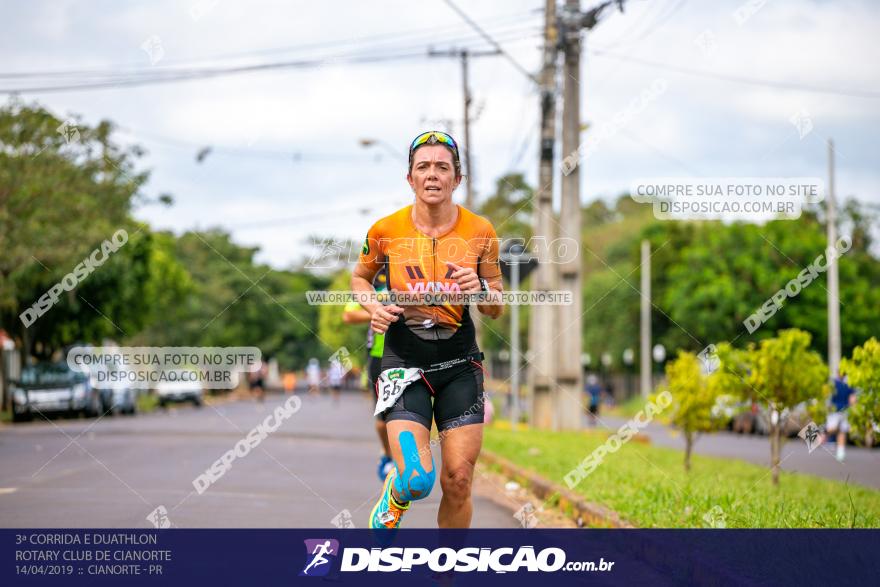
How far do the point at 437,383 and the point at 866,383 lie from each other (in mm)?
4945

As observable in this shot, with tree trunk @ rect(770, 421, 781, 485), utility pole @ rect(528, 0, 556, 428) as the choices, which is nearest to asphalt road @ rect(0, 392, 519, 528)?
tree trunk @ rect(770, 421, 781, 485)

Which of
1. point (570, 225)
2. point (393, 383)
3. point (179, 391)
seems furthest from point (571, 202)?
point (179, 391)

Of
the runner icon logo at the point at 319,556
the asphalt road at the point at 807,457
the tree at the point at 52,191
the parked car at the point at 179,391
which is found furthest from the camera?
the parked car at the point at 179,391

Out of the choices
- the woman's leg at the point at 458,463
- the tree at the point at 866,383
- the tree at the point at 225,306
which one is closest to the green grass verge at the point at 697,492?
the tree at the point at 866,383

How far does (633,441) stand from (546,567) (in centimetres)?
1788

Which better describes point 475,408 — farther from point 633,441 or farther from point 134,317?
point 134,317

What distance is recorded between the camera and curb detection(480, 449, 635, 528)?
902cm

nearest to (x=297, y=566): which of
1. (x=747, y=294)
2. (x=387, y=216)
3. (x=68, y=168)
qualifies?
(x=387, y=216)

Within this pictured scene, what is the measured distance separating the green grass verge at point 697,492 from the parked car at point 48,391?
55.2 ft

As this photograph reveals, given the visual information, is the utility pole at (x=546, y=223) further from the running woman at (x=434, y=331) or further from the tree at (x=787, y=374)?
the running woman at (x=434, y=331)

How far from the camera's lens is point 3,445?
19.4 m

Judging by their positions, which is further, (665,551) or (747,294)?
(747,294)

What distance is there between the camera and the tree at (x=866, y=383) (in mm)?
9430

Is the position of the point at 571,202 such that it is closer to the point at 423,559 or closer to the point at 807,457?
the point at 807,457
